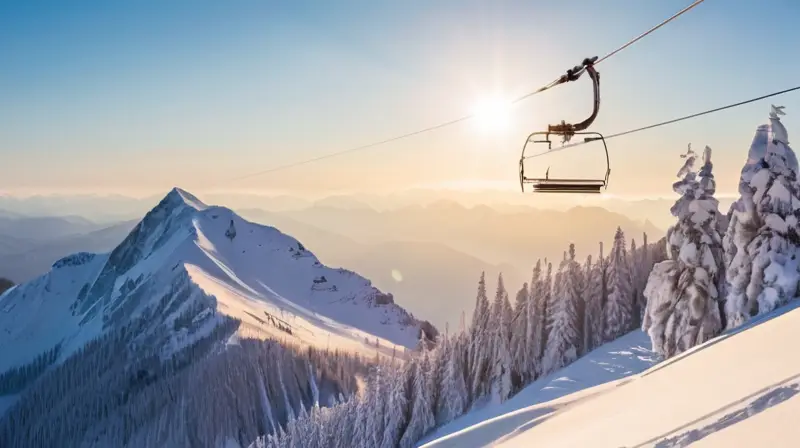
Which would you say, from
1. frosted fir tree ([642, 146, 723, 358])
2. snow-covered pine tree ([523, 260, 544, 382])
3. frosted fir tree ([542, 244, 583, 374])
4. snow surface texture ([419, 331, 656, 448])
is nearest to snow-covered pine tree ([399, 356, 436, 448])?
snow surface texture ([419, 331, 656, 448])

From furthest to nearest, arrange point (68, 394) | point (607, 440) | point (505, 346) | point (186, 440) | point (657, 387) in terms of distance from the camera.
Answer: point (68, 394) → point (186, 440) → point (505, 346) → point (657, 387) → point (607, 440)

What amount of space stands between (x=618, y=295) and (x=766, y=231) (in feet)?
82.8

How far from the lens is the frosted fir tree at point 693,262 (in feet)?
93.3

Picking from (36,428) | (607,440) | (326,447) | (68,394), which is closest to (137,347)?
(68,394)

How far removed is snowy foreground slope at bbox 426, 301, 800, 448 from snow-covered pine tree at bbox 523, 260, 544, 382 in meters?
33.8

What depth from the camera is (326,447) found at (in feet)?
170

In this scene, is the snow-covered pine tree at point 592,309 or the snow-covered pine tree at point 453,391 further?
the snow-covered pine tree at point 592,309

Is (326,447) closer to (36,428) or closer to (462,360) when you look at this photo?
(462,360)

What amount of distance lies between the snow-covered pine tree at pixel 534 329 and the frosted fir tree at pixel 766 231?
2494 centimetres

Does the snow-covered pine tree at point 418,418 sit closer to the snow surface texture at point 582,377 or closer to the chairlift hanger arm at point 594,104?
the snow surface texture at point 582,377

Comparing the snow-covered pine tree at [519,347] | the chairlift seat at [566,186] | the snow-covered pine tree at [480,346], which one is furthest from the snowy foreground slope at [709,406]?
the snow-covered pine tree at [480,346]

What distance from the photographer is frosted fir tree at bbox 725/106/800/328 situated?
2508 cm

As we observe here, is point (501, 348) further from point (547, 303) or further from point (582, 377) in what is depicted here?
point (582, 377)

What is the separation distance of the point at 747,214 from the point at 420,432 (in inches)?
1248
